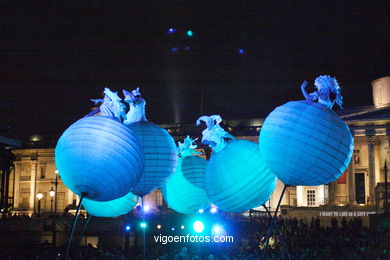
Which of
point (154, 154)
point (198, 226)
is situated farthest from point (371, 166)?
point (154, 154)

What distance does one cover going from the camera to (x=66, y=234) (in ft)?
91.0

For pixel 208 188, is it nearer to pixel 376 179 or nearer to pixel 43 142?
pixel 376 179

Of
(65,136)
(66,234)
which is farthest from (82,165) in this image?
(66,234)

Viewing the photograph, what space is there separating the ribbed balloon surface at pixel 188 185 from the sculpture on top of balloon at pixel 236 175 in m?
1.30

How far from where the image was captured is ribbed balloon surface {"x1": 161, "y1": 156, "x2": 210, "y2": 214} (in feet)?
31.9

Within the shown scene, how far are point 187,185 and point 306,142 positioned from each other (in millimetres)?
3323

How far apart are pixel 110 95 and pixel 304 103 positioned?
2.86m

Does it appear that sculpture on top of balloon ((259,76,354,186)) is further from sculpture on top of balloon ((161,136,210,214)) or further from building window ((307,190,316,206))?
building window ((307,190,316,206))

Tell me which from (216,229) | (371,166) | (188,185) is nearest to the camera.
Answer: (188,185)

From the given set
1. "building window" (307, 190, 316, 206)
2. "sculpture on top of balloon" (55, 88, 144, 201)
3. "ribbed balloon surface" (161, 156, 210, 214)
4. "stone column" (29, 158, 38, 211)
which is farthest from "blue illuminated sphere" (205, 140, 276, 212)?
"stone column" (29, 158, 38, 211)

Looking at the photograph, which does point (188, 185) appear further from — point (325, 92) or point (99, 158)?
point (325, 92)

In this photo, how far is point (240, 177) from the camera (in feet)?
26.1

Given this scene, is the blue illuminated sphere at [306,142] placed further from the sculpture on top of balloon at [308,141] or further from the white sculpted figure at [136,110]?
the white sculpted figure at [136,110]

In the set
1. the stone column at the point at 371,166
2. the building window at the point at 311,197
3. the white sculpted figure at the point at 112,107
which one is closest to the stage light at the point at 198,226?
the white sculpted figure at the point at 112,107
